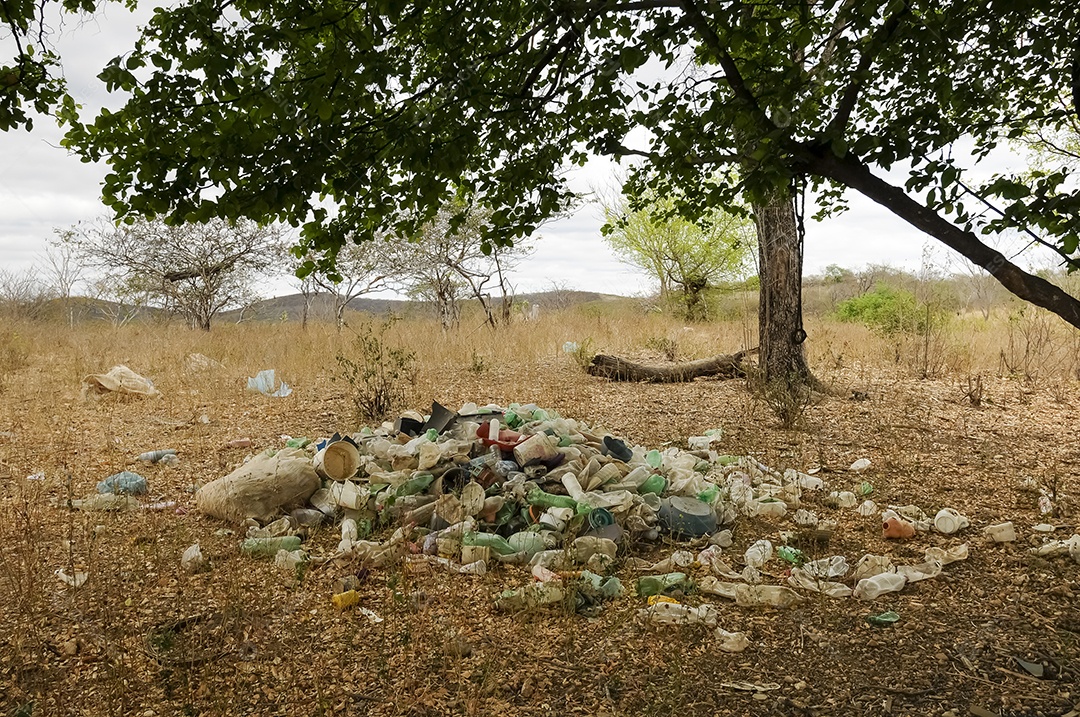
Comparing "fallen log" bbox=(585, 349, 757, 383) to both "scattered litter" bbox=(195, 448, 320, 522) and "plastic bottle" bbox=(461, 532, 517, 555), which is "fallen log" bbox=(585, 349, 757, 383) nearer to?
"scattered litter" bbox=(195, 448, 320, 522)

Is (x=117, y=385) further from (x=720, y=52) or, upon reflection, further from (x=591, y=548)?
(x=720, y=52)

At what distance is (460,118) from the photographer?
2.51m

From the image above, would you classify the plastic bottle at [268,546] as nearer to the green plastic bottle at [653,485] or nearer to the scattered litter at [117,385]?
the green plastic bottle at [653,485]

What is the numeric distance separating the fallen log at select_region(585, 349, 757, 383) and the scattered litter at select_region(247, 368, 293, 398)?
3540mm

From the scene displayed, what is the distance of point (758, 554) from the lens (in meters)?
3.27

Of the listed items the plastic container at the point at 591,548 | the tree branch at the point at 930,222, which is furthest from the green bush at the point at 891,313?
the plastic container at the point at 591,548

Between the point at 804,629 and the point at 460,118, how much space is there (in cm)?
236

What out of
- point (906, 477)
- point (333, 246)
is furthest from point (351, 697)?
point (906, 477)

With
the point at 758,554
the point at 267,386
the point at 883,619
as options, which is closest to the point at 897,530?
the point at 758,554

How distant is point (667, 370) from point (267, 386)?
4612mm

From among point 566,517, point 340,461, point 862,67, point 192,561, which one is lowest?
point 192,561

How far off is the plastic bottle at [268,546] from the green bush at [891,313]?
7.79m

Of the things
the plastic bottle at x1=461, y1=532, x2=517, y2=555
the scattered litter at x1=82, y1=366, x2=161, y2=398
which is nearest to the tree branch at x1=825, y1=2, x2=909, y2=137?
the plastic bottle at x1=461, y1=532, x2=517, y2=555

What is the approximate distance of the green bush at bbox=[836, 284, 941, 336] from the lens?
9715 mm
